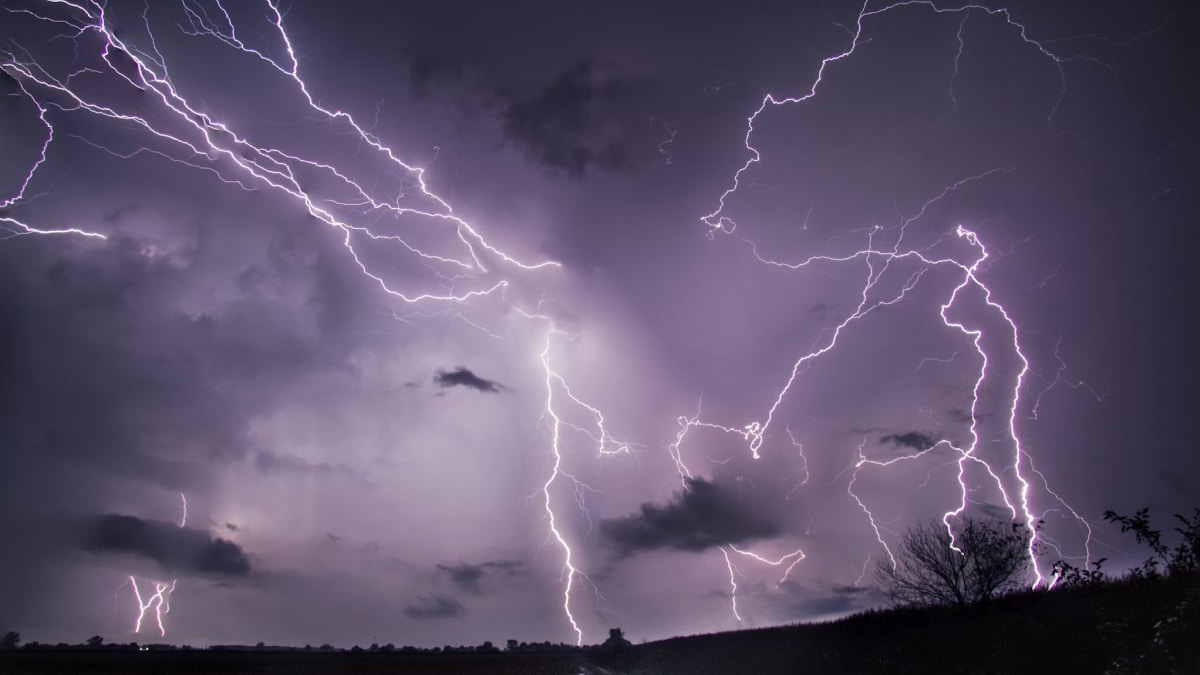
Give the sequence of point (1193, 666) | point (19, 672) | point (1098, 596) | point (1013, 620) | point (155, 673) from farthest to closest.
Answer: point (155, 673)
point (19, 672)
point (1013, 620)
point (1098, 596)
point (1193, 666)

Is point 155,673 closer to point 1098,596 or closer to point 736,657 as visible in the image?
point 736,657

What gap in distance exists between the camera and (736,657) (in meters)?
20.6

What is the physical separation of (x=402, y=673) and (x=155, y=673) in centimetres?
963

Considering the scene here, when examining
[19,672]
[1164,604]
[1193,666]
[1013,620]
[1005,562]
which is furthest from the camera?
[19,672]

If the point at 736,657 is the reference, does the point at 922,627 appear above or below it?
above

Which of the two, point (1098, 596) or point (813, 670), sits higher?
point (1098, 596)

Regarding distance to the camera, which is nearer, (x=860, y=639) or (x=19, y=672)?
(x=860, y=639)

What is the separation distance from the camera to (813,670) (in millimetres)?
14469

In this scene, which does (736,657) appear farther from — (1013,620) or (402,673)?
(402,673)

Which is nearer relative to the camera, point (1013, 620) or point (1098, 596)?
point (1098, 596)

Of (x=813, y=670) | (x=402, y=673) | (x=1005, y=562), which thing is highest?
(x=1005, y=562)

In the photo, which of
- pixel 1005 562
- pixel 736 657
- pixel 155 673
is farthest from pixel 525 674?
pixel 1005 562

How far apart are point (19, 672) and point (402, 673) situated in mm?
13708

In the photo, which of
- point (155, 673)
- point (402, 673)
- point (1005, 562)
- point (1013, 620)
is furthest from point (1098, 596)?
point (155, 673)
